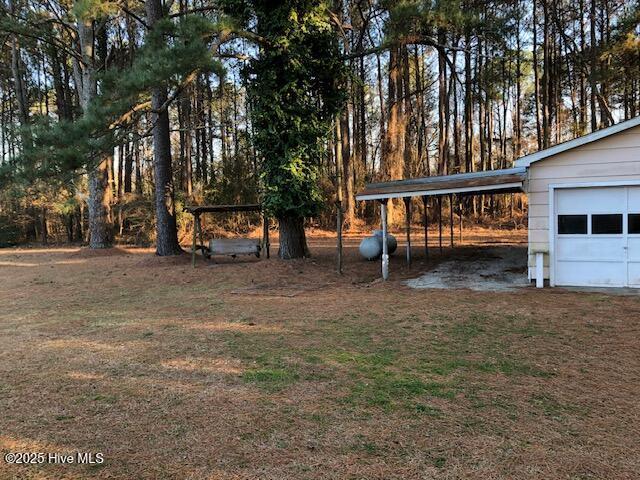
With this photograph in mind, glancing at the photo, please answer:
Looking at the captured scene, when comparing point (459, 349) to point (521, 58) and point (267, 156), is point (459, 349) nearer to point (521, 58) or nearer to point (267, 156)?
point (267, 156)

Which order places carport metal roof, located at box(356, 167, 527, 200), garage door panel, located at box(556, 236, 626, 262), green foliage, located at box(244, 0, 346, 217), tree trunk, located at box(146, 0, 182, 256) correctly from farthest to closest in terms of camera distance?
tree trunk, located at box(146, 0, 182, 256)
green foliage, located at box(244, 0, 346, 217)
carport metal roof, located at box(356, 167, 527, 200)
garage door panel, located at box(556, 236, 626, 262)

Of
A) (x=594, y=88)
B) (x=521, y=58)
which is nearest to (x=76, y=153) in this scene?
(x=594, y=88)

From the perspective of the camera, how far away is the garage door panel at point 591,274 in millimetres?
9250

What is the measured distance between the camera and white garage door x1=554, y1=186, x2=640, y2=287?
9.11 meters

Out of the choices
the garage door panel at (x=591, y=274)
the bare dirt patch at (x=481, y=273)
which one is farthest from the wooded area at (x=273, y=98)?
the garage door panel at (x=591, y=274)

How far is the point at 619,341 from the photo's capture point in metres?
5.79

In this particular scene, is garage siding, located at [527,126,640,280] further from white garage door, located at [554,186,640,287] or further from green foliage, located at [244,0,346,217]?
green foliage, located at [244,0,346,217]

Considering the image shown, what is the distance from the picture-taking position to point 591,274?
9484 mm

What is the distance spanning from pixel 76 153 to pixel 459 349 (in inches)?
270

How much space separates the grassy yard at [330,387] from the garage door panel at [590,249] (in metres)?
1.21

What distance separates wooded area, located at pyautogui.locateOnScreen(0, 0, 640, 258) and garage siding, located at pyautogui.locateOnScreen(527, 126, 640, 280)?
18.5 feet

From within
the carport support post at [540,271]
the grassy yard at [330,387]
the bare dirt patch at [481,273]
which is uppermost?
the carport support post at [540,271]

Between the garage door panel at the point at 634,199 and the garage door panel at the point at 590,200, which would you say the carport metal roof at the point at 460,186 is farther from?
the garage door panel at the point at 634,199

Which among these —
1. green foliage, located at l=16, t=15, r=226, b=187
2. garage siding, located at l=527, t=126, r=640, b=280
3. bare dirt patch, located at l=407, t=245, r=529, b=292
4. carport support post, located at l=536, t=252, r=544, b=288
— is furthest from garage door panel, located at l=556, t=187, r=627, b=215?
green foliage, located at l=16, t=15, r=226, b=187
